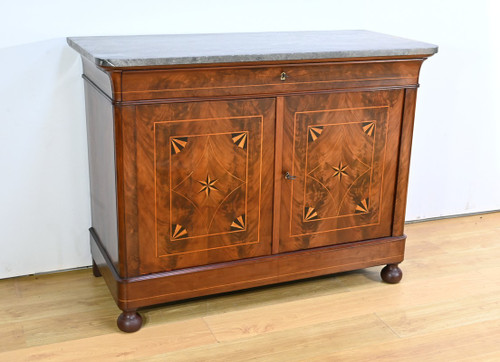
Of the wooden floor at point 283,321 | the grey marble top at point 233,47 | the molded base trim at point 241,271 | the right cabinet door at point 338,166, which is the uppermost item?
the grey marble top at point 233,47

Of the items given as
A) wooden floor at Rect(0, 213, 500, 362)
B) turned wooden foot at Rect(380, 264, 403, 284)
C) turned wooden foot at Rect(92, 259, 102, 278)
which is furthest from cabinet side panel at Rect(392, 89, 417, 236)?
turned wooden foot at Rect(92, 259, 102, 278)

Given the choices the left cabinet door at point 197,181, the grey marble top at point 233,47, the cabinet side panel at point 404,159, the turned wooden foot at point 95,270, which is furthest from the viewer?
the turned wooden foot at point 95,270

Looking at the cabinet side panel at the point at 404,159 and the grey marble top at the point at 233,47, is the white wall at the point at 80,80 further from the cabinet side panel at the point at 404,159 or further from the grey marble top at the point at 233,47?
the cabinet side panel at the point at 404,159

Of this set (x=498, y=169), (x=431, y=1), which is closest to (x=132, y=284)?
(x=431, y=1)

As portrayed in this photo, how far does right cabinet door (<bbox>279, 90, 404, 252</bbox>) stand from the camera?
246 centimetres

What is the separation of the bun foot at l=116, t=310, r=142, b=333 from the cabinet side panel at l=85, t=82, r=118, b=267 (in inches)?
7.1

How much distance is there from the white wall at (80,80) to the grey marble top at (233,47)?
3.7 inches

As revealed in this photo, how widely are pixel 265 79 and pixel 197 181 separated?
1.37ft

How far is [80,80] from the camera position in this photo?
8.75ft

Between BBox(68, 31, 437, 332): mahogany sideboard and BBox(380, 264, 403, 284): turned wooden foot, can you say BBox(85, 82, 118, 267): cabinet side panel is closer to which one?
BBox(68, 31, 437, 332): mahogany sideboard

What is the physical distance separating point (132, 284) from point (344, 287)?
898mm

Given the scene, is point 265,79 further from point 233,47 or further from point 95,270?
point 95,270

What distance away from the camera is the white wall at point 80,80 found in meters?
2.59

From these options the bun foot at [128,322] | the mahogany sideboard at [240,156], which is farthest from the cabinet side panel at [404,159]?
the bun foot at [128,322]
